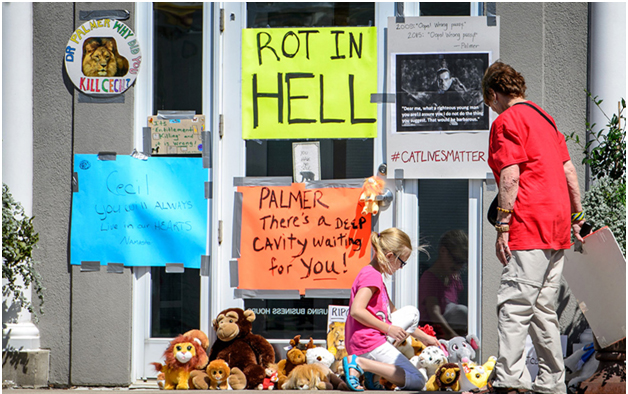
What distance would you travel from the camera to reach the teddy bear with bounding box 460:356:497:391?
458 centimetres

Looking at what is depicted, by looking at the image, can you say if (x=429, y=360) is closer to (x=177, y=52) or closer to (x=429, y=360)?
(x=429, y=360)

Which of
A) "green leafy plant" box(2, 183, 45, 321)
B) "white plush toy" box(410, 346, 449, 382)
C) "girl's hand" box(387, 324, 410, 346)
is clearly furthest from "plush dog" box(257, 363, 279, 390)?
"green leafy plant" box(2, 183, 45, 321)

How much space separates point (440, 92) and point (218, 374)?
2660 millimetres

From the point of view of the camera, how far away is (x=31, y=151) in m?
5.34

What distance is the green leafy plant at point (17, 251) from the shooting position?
4777mm

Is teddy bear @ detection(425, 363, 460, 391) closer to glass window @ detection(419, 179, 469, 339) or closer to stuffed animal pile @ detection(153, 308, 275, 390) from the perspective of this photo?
glass window @ detection(419, 179, 469, 339)

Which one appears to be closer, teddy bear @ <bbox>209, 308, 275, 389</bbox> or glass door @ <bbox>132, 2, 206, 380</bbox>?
teddy bear @ <bbox>209, 308, 275, 389</bbox>

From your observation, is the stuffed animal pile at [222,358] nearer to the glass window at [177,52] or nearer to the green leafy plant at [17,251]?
the green leafy plant at [17,251]

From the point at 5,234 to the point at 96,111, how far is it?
1.17m

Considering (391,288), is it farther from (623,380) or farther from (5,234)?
(5,234)

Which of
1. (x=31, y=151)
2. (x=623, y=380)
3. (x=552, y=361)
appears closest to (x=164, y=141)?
(x=31, y=151)

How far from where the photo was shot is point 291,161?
5.35 meters

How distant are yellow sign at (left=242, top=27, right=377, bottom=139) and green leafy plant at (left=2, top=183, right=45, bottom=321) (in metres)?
1.76

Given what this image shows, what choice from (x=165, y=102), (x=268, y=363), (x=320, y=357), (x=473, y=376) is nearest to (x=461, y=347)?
(x=473, y=376)
